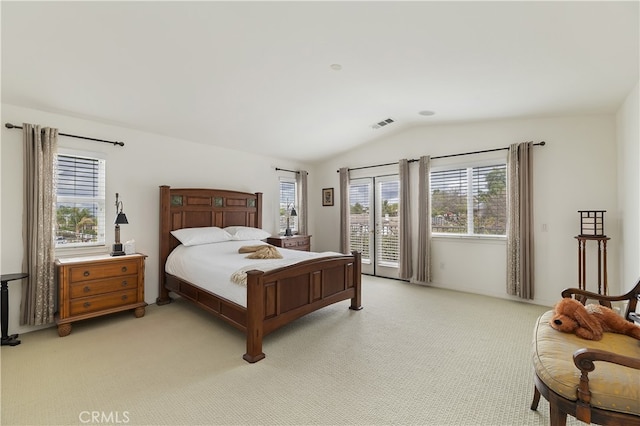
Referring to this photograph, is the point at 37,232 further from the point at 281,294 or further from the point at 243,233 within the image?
the point at 281,294

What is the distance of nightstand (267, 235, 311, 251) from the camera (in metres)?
5.45

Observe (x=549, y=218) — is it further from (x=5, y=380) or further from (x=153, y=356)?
(x=5, y=380)

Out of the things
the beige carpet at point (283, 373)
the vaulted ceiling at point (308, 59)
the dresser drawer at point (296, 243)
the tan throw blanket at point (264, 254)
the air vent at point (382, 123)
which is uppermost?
the air vent at point (382, 123)

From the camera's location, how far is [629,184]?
314 cm

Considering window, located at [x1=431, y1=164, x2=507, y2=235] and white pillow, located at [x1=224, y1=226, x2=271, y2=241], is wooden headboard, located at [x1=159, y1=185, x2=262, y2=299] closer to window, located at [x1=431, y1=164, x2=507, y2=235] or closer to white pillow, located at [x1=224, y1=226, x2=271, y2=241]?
white pillow, located at [x1=224, y1=226, x2=271, y2=241]

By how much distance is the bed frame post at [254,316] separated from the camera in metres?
2.61

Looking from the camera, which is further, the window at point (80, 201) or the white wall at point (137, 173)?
the window at point (80, 201)

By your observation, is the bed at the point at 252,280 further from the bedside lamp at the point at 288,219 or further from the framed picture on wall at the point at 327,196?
the framed picture on wall at the point at 327,196

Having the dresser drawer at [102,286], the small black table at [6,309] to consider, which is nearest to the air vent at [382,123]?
the dresser drawer at [102,286]

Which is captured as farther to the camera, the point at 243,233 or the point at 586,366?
the point at 243,233

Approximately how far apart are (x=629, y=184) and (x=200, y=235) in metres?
5.22

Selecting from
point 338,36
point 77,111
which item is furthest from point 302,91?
point 77,111

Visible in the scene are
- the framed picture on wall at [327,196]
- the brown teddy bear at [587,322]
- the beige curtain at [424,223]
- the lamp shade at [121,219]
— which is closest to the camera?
the brown teddy bear at [587,322]

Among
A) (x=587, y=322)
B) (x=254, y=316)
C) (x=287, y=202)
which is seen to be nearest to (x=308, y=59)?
(x=254, y=316)
